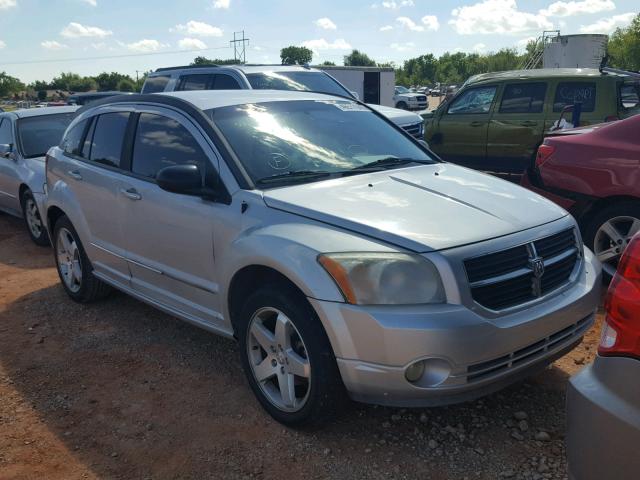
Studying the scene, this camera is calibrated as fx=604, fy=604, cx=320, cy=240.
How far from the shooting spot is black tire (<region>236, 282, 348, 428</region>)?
2.90m

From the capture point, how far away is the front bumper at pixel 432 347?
105 inches

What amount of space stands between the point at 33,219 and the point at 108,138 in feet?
11.4

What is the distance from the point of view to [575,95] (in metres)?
8.86

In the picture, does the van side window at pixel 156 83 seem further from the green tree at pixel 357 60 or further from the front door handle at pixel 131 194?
the green tree at pixel 357 60

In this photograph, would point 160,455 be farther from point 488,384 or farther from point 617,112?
point 617,112

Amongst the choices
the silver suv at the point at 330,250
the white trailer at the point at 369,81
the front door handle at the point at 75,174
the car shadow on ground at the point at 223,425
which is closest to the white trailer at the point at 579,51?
the white trailer at the point at 369,81

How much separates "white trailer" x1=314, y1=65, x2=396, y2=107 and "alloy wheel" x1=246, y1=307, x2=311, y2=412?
74.7ft

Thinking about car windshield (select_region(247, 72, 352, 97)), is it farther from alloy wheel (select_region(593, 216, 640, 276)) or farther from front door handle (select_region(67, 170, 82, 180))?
alloy wheel (select_region(593, 216, 640, 276))

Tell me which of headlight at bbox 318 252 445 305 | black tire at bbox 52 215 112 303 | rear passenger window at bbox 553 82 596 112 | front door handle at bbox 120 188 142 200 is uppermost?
rear passenger window at bbox 553 82 596 112

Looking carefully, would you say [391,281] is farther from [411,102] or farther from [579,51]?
[411,102]

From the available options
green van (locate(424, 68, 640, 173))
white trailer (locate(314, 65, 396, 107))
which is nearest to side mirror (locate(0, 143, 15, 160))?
green van (locate(424, 68, 640, 173))

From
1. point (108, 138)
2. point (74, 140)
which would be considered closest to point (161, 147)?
point (108, 138)

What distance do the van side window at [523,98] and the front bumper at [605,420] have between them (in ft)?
26.0

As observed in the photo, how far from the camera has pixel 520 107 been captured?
9.35 metres
